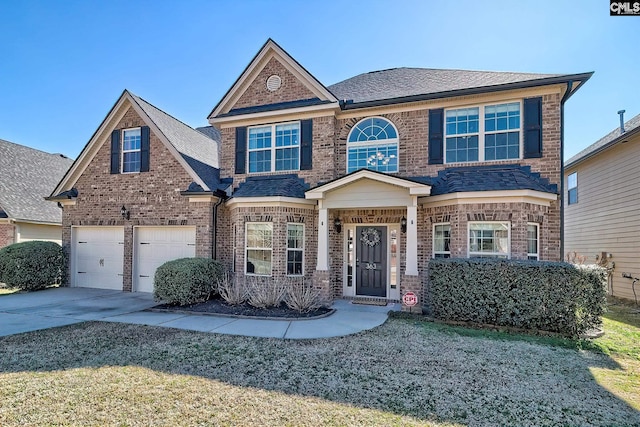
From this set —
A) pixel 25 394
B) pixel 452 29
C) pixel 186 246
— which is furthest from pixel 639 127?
pixel 25 394

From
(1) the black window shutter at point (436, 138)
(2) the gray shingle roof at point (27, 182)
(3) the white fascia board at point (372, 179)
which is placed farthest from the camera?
(2) the gray shingle roof at point (27, 182)

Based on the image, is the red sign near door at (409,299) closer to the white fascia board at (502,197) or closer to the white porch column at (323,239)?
the white porch column at (323,239)

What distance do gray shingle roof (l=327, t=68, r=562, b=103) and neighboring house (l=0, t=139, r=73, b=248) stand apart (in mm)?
15673

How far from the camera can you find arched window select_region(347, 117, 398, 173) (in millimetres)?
10461

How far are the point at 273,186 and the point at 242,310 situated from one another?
12.8 feet

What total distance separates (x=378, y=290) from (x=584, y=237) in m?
10.8

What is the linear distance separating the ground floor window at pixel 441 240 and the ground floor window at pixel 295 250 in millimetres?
3955

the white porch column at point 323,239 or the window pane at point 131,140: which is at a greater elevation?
the window pane at point 131,140

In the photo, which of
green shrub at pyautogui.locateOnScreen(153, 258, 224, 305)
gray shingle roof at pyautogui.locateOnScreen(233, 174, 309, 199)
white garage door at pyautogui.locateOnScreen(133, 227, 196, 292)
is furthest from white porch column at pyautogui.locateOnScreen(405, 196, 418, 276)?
white garage door at pyautogui.locateOnScreen(133, 227, 196, 292)

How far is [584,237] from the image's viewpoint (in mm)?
14758

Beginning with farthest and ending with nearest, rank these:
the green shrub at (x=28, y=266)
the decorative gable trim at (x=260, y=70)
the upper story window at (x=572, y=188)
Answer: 1. the upper story window at (x=572, y=188)
2. the green shrub at (x=28, y=266)
3. the decorative gable trim at (x=260, y=70)

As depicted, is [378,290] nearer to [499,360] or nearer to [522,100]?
[499,360]

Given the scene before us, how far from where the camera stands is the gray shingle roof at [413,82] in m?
9.80

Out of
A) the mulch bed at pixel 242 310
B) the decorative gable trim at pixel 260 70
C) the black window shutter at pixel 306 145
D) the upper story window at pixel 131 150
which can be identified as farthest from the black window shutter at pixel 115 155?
the black window shutter at pixel 306 145
